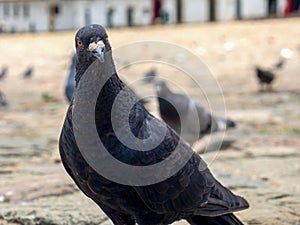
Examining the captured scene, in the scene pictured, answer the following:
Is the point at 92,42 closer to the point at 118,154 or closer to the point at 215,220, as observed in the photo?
the point at 118,154

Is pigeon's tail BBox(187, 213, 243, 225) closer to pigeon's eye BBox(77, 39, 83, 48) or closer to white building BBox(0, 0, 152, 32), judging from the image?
pigeon's eye BBox(77, 39, 83, 48)

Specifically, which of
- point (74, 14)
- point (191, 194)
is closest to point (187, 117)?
point (191, 194)

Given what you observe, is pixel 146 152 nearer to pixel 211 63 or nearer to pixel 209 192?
pixel 209 192

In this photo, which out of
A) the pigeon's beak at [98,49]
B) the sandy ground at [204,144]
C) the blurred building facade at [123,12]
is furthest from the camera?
the blurred building facade at [123,12]

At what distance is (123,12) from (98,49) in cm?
5328

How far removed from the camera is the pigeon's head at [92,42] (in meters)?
2.93

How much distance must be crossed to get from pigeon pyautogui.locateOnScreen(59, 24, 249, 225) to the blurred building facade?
4820 cm

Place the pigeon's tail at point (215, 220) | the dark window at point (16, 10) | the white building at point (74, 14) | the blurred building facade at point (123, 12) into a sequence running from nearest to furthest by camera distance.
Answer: the pigeon's tail at point (215, 220) < the blurred building facade at point (123, 12) < the white building at point (74, 14) < the dark window at point (16, 10)

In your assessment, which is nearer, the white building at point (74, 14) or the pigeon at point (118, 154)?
the pigeon at point (118, 154)

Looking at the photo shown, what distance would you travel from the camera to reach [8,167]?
5.88m

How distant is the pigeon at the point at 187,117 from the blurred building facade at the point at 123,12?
1715 inches

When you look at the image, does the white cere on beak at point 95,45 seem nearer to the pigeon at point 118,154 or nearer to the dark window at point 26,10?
the pigeon at point 118,154

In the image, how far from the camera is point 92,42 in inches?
117

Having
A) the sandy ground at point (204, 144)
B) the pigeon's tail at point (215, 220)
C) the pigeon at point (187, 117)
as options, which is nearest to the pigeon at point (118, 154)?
the pigeon's tail at point (215, 220)
